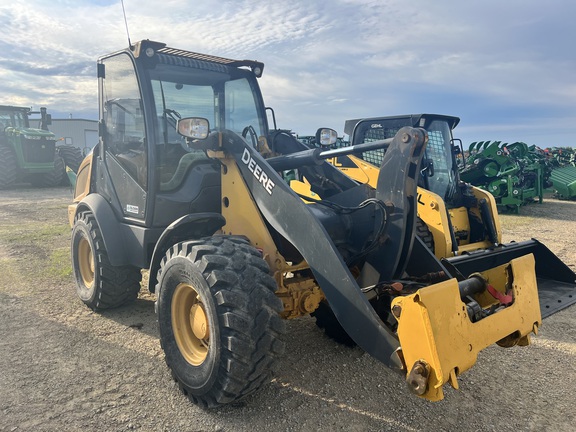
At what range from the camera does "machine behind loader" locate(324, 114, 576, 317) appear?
498 centimetres

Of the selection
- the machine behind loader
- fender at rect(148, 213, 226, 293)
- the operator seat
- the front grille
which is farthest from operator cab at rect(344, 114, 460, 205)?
the front grille

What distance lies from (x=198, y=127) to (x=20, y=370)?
2.42 metres

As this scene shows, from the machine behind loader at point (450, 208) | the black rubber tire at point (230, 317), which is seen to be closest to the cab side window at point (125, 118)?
the black rubber tire at point (230, 317)

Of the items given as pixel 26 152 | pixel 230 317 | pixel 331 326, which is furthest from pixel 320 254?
pixel 26 152

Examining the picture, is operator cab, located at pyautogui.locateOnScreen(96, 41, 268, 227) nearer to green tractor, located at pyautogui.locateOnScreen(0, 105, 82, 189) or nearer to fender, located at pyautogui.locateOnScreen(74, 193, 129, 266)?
fender, located at pyautogui.locateOnScreen(74, 193, 129, 266)

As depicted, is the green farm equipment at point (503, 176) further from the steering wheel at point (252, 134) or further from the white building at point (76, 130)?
the white building at point (76, 130)

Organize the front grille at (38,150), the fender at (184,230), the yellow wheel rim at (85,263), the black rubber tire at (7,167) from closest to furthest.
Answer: the fender at (184,230) < the yellow wheel rim at (85,263) < the black rubber tire at (7,167) < the front grille at (38,150)

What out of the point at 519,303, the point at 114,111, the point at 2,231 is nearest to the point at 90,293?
the point at 114,111

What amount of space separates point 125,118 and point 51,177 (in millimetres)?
16448

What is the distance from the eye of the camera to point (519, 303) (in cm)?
297

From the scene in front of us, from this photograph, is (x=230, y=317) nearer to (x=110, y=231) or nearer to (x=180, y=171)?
(x=180, y=171)

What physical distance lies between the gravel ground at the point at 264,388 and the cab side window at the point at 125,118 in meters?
1.59

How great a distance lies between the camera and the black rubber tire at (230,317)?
9.23 ft

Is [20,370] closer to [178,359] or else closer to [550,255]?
[178,359]
